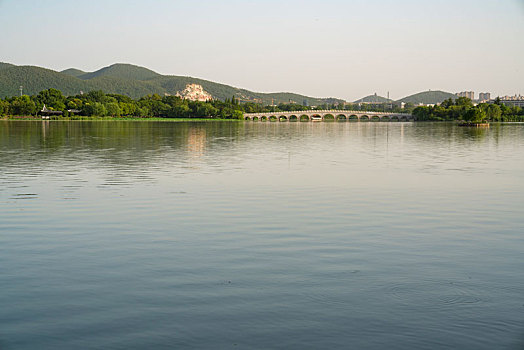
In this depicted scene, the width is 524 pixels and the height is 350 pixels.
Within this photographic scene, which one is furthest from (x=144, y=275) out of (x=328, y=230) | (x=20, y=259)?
(x=328, y=230)

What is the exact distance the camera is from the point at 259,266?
10.1m

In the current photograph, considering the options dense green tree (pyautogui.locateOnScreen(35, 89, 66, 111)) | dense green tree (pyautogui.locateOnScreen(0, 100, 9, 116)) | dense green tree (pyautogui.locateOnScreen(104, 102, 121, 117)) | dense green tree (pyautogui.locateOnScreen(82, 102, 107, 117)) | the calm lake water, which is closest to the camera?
the calm lake water

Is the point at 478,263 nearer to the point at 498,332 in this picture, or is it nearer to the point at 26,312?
the point at 498,332

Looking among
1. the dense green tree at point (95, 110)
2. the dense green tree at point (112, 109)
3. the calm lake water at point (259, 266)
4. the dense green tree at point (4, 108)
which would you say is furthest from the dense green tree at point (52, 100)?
the calm lake water at point (259, 266)

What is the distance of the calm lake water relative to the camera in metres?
7.09

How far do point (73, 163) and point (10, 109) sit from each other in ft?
498

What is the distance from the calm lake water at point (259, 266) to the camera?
23.2 feet

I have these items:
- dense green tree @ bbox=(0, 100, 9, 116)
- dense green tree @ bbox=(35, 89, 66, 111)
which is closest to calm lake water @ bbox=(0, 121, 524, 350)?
dense green tree @ bbox=(0, 100, 9, 116)

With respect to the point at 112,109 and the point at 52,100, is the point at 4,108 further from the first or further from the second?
the point at 112,109

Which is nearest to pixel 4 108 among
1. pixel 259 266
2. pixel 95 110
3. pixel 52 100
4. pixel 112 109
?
pixel 95 110

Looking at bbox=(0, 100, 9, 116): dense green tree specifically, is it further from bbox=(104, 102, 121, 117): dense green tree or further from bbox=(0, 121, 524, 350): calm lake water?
bbox=(0, 121, 524, 350): calm lake water

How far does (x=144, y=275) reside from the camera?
31.0 ft

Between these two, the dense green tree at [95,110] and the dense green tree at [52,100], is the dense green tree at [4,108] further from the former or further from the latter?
the dense green tree at [95,110]

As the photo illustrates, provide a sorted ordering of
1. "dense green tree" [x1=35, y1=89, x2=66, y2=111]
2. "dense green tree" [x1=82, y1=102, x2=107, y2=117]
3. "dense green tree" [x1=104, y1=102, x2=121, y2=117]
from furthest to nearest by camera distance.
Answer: "dense green tree" [x1=35, y1=89, x2=66, y2=111], "dense green tree" [x1=104, y1=102, x2=121, y2=117], "dense green tree" [x1=82, y1=102, x2=107, y2=117]
